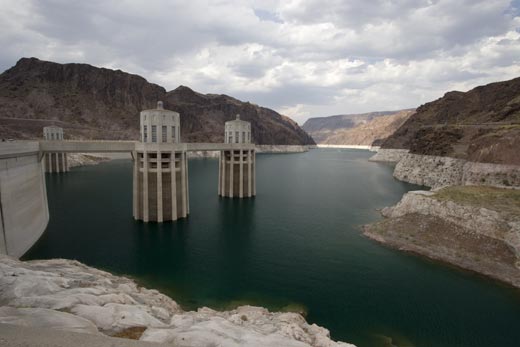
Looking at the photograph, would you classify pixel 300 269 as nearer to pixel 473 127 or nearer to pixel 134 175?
pixel 134 175

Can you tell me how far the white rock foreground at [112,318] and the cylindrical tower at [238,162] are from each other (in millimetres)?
43062

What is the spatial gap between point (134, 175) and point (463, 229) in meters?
42.5

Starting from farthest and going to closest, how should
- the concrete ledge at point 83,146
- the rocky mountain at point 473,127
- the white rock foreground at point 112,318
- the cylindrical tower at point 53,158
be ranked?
1. the cylindrical tower at point 53,158
2. the rocky mountain at point 473,127
3. the concrete ledge at point 83,146
4. the white rock foreground at point 112,318

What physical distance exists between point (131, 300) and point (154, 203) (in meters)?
26.4

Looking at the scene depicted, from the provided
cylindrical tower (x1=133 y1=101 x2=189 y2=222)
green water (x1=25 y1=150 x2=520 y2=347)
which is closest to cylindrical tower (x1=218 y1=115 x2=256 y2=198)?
green water (x1=25 y1=150 x2=520 y2=347)

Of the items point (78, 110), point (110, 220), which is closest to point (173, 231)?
point (110, 220)

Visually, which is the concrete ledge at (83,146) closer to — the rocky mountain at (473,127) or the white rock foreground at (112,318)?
the white rock foreground at (112,318)

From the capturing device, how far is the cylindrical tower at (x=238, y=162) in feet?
202

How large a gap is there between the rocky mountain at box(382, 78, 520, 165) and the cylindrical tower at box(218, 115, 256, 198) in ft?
146

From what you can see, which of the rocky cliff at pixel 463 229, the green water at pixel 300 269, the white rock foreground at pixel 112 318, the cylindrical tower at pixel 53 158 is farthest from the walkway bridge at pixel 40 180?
the cylindrical tower at pixel 53 158

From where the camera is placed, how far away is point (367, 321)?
22.4 m

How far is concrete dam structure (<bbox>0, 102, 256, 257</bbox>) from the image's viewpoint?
28594mm

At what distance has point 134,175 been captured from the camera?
142ft

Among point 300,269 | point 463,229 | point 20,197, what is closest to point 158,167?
point 20,197
